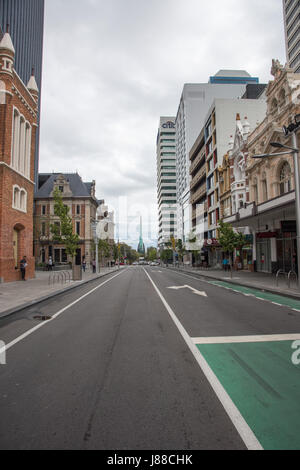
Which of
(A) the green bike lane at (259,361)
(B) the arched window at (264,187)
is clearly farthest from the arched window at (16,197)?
(B) the arched window at (264,187)

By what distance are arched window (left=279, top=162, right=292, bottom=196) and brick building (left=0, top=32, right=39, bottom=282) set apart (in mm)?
20626

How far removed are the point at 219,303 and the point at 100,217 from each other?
6000 centimetres

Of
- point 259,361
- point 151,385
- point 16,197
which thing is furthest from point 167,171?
point 151,385

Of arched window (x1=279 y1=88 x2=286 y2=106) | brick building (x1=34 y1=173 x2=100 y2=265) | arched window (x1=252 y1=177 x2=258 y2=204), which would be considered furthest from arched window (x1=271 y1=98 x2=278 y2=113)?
brick building (x1=34 y1=173 x2=100 y2=265)

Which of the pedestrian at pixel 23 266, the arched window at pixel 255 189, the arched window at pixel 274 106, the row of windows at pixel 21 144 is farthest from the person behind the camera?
the arched window at pixel 255 189

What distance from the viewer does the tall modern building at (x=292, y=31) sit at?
65.2 metres

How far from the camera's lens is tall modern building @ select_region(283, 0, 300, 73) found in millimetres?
65250

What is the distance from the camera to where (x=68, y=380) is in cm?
387

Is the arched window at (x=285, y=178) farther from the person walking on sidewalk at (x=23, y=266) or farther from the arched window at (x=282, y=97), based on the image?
the person walking on sidewalk at (x=23, y=266)

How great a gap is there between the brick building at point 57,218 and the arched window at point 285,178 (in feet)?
126

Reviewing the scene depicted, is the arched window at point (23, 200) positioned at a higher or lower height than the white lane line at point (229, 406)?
higher

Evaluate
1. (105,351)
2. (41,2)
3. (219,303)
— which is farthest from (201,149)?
(41,2)

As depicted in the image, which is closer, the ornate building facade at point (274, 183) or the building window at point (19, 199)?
the ornate building facade at point (274, 183)

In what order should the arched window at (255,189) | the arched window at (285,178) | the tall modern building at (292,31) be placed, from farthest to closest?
the tall modern building at (292,31) → the arched window at (255,189) → the arched window at (285,178)
